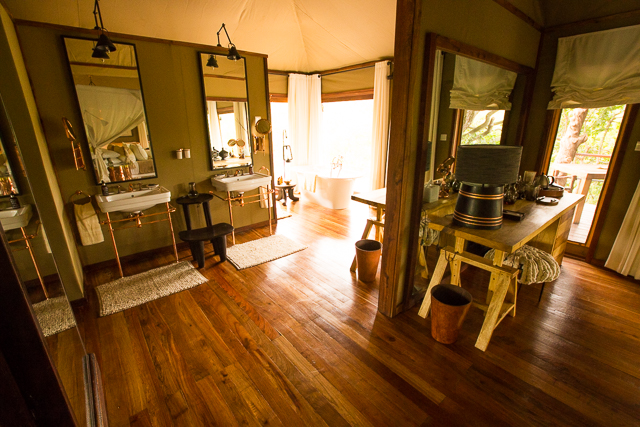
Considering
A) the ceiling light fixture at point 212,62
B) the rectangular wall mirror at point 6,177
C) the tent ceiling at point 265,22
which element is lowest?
the rectangular wall mirror at point 6,177

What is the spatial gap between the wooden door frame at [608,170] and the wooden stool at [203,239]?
361 cm

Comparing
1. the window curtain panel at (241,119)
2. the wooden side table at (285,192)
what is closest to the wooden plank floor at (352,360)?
the window curtain panel at (241,119)

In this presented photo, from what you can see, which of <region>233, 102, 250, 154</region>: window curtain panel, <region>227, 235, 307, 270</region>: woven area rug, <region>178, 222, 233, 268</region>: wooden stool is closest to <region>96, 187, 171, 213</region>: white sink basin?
<region>178, 222, 233, 268</region>: wooden stool

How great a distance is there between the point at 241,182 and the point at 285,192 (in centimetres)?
205

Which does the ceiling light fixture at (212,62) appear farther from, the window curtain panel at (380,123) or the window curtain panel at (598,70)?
the window curtain panel at (598,70)

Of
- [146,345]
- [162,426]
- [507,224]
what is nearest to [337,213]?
[507,224]

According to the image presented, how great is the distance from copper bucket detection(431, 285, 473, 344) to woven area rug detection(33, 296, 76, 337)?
6.48ft

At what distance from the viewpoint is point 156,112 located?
3.17 meters

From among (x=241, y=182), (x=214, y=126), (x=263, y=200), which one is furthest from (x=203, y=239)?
(x=214, y=126)

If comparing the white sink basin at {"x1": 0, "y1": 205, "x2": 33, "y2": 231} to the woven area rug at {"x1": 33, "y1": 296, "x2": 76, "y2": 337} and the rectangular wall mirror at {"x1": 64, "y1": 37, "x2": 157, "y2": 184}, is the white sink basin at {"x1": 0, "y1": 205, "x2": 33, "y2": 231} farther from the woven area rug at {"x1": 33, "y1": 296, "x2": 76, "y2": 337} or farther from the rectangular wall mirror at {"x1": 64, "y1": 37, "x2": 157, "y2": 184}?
the rectangular wall mirror at {"x1": 64, "y1": 37, "x2": 157, "y2": 184}

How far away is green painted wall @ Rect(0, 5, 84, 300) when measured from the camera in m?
2.00

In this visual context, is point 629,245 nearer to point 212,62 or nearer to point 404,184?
point 404,184

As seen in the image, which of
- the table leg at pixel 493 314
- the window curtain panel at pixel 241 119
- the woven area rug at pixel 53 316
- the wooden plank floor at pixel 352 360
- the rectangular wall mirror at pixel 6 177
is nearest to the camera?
the woven area rug at pixel 53 316

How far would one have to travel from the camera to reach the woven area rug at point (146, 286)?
255 centimetres
